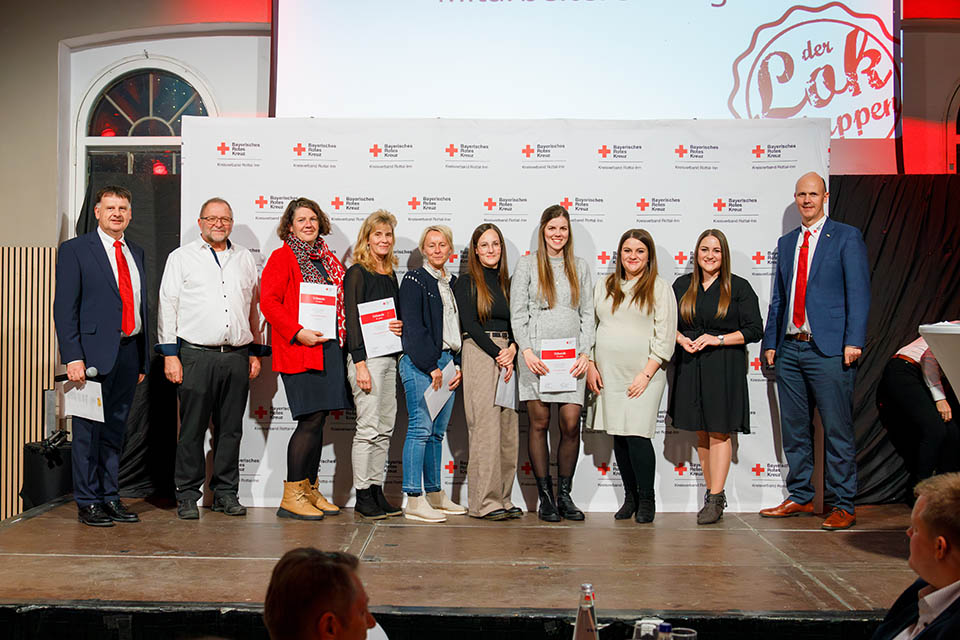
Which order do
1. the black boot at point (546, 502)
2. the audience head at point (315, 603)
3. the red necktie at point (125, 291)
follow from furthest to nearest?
the black boot at point (546, 502) < the red necktie at point (125, 291) < the audience head at point (315, 603)

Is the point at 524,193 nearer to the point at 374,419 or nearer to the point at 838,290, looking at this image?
the point at 374,419

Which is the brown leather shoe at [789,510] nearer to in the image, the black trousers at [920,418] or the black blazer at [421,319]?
the black trousers at [920,418]

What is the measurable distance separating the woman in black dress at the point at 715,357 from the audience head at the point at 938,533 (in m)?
2.74

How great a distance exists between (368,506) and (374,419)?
0.46 m

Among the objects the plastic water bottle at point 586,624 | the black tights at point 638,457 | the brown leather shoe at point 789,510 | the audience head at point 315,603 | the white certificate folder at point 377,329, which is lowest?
the brown leather shoe at point 789,510

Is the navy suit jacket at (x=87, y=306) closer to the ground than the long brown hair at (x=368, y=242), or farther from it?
closer to the ground

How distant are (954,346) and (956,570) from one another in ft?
4.59

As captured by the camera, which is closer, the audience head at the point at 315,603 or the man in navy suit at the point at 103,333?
the audience head at the point at 315,603

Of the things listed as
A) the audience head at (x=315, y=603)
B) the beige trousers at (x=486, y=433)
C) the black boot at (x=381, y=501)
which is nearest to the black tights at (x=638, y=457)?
the beige trousers at (x=486, y=433)

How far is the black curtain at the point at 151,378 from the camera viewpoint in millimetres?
5484

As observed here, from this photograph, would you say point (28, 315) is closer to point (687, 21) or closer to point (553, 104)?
point (553, 104)

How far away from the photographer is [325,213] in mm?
5086

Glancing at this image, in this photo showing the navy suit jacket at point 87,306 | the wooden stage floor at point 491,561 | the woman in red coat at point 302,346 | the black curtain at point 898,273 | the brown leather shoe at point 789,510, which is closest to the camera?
the wooden stage floor at point 491,561

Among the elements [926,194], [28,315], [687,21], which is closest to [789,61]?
[687,21]
